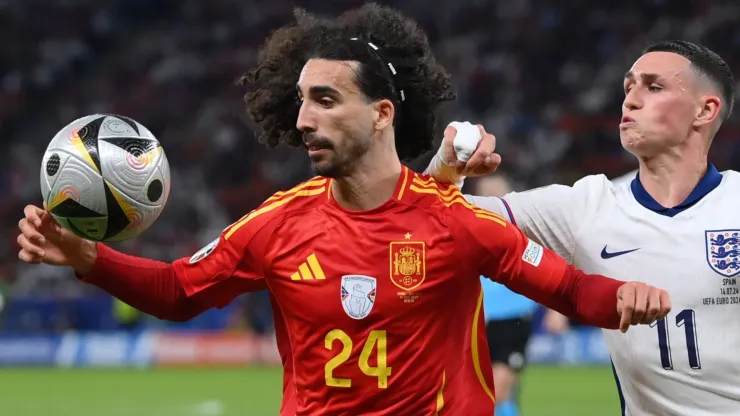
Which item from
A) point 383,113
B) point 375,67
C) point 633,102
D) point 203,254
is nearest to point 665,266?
point 633,102

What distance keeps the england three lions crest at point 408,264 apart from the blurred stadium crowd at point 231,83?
16218 millimetres

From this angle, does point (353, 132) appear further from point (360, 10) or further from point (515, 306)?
point (515, 306)

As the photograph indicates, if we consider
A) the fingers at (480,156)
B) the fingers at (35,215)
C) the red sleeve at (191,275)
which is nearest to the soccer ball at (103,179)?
the fingers at (35,215)

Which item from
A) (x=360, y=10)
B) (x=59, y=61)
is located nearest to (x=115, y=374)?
(x=59, y=61)

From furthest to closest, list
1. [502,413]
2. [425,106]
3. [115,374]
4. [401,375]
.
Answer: [115,374], [502,413], [425,106], [401,375]

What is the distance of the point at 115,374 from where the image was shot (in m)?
18.9

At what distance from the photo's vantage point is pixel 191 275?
4.33m

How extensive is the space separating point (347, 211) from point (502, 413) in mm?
4767

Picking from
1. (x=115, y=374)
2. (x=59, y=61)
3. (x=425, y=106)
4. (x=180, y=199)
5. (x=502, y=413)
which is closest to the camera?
(x=425, y=106)

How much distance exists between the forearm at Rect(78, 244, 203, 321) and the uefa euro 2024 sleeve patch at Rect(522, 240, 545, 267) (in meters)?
1.23

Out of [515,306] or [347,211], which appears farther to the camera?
[515,306]

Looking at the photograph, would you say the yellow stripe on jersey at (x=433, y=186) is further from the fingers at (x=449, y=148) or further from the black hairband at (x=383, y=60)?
the black hairband at (x=383, y=60)

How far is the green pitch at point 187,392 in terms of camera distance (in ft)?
43.5

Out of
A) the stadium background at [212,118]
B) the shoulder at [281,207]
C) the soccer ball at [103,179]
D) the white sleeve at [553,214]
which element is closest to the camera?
the soccer ball at [103,179]
